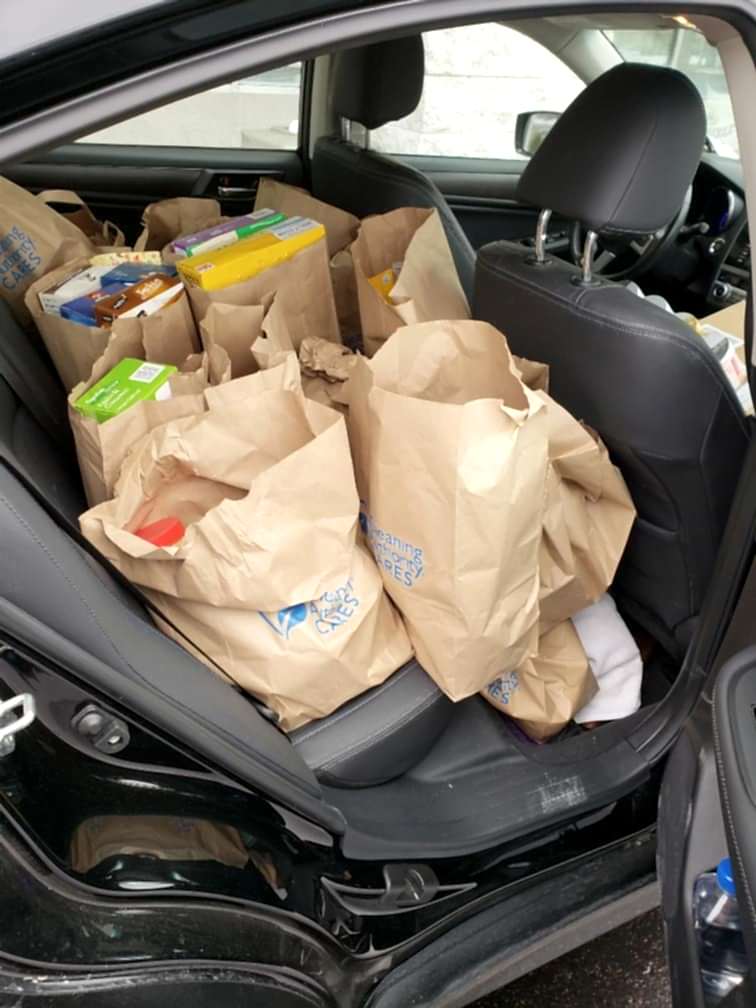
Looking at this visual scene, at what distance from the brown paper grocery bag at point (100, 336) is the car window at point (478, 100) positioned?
1.34 meters

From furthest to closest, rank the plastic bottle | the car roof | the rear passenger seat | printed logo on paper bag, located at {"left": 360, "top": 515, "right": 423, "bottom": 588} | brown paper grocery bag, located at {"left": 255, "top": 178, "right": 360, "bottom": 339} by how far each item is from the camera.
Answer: brown paper grocery bag, located at {"left": 255, "top": 178, "right": 360, "bottom": 339} < printed logo on paper bag, located at {"left": 360, "top": 515, "right": 423, "bottom": 588} < the plastic bottle < the rear passenger seat < the car roof

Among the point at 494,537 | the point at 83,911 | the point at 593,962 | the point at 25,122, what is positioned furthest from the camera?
the point at 593,962

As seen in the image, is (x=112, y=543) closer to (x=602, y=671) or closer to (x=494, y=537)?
(x=494, y=537)

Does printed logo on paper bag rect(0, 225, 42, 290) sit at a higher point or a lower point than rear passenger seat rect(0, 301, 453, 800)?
higher

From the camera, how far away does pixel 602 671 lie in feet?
4.18

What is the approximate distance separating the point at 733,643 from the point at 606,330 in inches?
17.0

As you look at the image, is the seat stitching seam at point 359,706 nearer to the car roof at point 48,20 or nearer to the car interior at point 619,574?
the car interior at point 619,574

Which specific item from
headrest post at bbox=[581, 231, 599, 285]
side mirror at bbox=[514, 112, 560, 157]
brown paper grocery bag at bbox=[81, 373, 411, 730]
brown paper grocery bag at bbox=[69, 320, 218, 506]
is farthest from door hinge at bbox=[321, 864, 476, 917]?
side mirror at bbox=[514, 112, 560, 157]

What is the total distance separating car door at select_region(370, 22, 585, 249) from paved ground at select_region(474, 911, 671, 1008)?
1.77 m

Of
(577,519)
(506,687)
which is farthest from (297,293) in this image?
(506,687)

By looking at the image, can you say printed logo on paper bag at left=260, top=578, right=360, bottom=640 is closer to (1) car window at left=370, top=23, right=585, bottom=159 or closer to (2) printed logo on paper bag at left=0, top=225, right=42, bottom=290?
(2) printed logo on paper bag at left=0, top=225, right=42, bottom=290

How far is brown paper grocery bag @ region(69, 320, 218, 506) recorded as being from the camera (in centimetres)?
94

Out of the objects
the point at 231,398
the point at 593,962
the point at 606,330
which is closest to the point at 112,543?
the point at 231,398

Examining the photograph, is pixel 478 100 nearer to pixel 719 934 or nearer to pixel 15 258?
pixel 15 258
